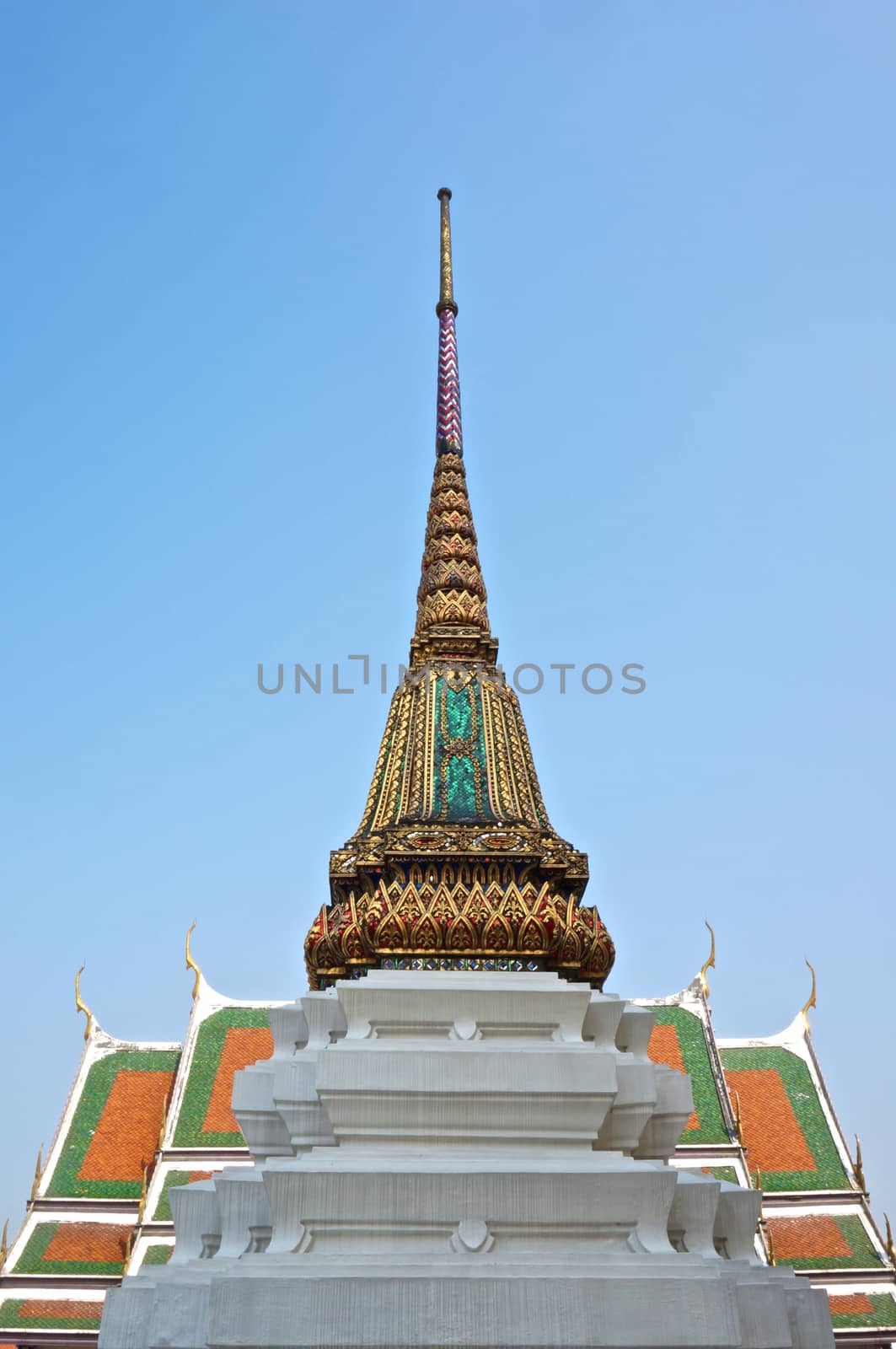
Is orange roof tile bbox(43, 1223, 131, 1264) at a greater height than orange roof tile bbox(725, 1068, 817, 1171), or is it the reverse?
orange roof tile bbox(725, 1068, 817, 1171)

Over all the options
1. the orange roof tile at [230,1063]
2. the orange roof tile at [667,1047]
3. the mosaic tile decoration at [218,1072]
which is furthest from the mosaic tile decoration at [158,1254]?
the orange roof tile at [667,1047]

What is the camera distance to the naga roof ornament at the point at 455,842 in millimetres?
7086

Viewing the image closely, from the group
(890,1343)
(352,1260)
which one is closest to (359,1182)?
(352,1260)

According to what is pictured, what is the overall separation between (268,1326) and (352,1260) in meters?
0.51

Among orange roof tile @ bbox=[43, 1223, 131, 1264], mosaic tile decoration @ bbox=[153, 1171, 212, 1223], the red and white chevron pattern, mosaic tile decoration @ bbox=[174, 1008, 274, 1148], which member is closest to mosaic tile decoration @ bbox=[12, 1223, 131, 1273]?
orange roof tile @ bbox=[43, 1223, 131, 1264]

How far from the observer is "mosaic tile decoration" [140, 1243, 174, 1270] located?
1353cm

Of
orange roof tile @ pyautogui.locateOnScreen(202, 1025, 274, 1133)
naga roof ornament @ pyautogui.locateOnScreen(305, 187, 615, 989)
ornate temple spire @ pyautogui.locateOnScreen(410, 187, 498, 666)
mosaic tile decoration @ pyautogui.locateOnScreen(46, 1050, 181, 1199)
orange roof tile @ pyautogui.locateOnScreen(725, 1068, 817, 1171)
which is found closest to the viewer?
naga roof ornament @ pyautogui.locateOnScreen(305, 187, 615, 989)

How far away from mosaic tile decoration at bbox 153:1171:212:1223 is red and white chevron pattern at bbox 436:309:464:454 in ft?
32.7

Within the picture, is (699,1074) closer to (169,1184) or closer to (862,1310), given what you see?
(862,1310)

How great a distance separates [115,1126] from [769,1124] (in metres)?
9.87

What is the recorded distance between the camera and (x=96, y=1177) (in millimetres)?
15078

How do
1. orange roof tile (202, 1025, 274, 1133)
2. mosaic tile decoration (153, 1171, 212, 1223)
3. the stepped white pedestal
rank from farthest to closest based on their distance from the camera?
orange roof tile (202, 1025, 274, 1133), mosaic tile decoration (153, 1171, 212, 1223), the stepped white pedestal

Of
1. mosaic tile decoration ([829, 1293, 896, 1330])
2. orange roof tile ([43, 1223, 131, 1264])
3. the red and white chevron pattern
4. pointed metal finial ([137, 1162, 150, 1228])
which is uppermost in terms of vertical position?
the red and white chevron pattern

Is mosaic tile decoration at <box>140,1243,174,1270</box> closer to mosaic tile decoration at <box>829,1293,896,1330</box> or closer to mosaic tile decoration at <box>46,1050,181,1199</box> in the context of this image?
mosaic tile decoration at <box>46,1050,181,1199</box>
